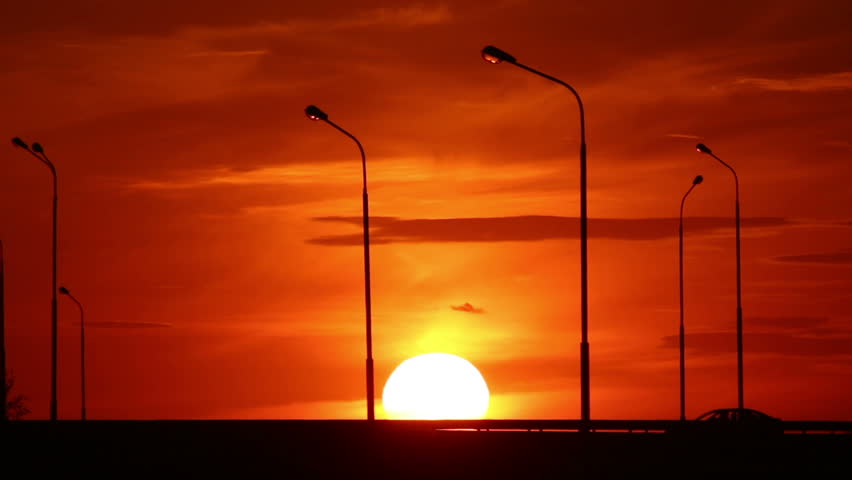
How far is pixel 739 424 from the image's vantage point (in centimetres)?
4144

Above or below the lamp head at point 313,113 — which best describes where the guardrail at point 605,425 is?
below

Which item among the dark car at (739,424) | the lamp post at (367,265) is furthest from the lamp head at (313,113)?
the dark car at (739,424)

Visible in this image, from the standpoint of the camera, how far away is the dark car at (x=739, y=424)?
37.3 m

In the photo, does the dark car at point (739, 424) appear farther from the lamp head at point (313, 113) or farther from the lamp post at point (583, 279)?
the lamp head at point (313, 113)

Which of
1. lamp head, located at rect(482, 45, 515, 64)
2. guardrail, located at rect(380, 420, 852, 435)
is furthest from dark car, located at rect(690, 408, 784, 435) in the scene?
lamp head, located at rect(482, 45, 515, 64)

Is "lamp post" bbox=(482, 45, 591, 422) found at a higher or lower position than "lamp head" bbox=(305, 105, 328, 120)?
lower

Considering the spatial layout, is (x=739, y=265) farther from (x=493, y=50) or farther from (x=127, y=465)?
(x=127, y=465)

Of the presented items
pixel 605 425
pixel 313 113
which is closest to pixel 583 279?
pixel 605 425

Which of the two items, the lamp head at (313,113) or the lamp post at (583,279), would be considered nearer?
the lamp post at (583,279)

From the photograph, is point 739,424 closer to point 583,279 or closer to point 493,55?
point 583,279

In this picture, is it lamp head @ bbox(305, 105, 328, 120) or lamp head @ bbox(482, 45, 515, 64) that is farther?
lamp head @ bbox(305, 105, 328, 120)

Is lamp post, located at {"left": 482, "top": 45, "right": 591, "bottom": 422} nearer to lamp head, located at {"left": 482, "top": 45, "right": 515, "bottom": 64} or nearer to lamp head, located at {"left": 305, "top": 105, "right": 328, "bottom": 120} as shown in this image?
lamp head, located at {"left": 482, "top": 45, "right": 515, "bottom": 64}

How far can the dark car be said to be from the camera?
37259 mm

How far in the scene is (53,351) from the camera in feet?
163
